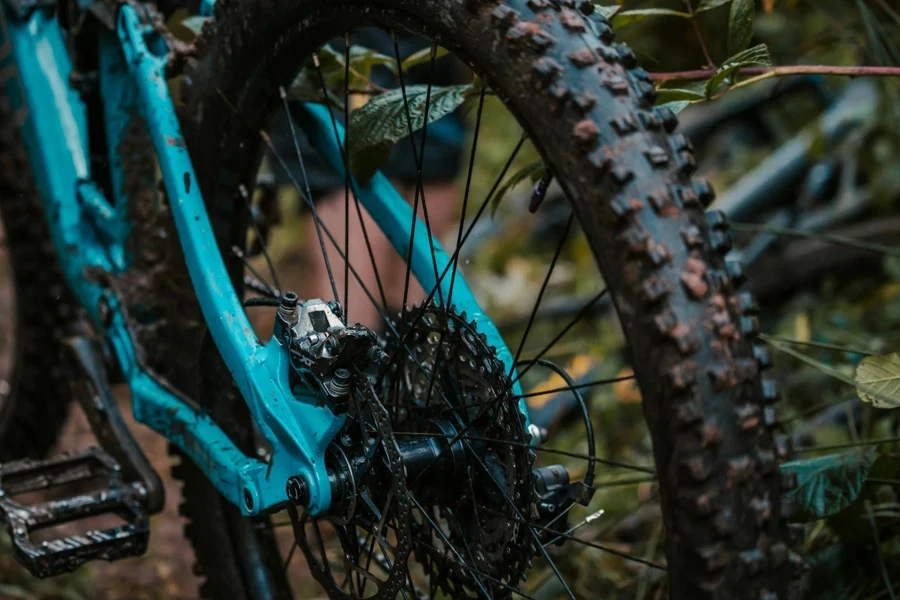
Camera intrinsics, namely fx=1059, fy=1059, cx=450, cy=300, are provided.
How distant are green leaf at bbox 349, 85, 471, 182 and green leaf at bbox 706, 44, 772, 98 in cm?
32

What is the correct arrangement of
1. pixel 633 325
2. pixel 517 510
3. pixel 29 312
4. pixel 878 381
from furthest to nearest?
pixel 29 312 < pixel 878 381 < pixel 517 510 < pixel 633 325

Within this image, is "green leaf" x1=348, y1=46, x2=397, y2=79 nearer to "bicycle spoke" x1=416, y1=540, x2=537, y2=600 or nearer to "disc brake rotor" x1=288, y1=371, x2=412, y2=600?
"disc brake rotor" x1=288, y1=371, x2=412, y2=600

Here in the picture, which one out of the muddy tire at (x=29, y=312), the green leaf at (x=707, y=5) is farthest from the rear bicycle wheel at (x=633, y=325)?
the muddy tire at (x=29, y=312)

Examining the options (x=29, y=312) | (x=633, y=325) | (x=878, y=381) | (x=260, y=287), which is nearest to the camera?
(x=633, y=325)

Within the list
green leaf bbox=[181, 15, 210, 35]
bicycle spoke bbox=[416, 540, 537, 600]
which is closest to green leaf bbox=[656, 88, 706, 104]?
bicycle spoke bbox=[416, 540, 537, 600]

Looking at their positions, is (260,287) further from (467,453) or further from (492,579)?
(492,579)

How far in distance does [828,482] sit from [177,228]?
35.7 inches

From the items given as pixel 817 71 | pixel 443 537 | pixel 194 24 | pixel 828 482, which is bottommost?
pixel 828 482

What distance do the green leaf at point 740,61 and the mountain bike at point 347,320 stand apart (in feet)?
0.75

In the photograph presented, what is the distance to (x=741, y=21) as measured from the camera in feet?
4.22

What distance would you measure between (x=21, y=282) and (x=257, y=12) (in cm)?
110

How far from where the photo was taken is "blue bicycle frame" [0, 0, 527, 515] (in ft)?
3.92

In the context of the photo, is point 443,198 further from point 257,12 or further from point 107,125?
point 257,12


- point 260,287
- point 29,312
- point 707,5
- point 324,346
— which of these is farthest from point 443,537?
point 29,312
